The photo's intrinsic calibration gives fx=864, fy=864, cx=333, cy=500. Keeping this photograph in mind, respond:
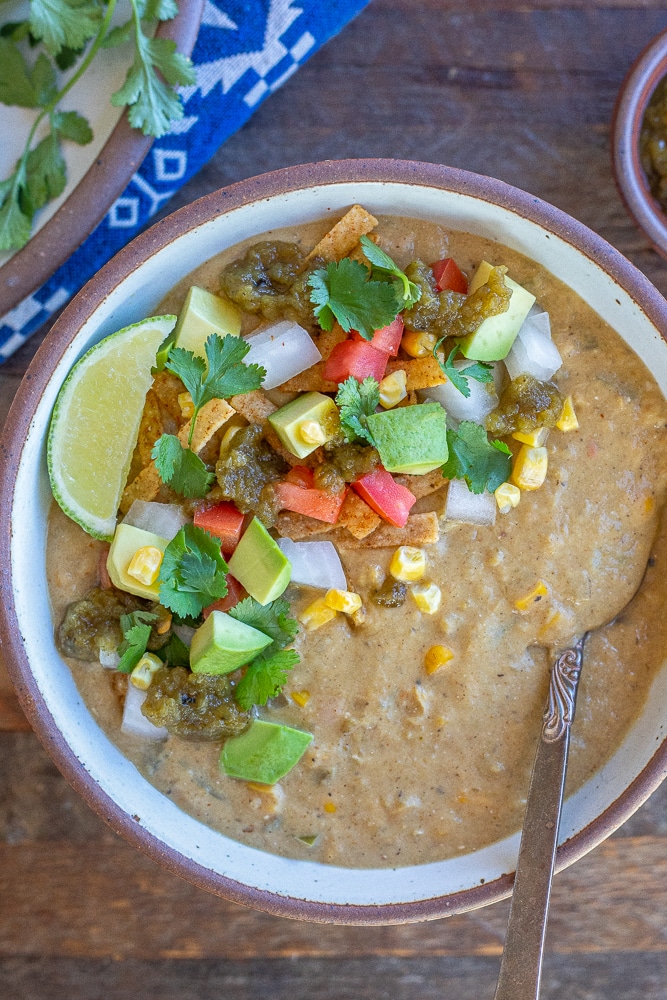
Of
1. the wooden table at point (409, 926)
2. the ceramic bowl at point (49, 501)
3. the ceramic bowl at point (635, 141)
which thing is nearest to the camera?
the ceramic bowl at point (49, 501)

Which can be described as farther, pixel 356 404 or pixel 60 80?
pixel 60 80

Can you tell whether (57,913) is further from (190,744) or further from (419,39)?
(419,39)

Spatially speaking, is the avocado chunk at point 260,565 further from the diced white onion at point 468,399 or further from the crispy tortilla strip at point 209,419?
the diced white onion at point 468,399

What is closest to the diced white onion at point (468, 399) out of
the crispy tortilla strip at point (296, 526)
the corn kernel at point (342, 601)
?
the crispy tortilla strip at point (296, 526)

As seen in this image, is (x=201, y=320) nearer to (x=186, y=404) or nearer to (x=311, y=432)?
(x=186, y=404)

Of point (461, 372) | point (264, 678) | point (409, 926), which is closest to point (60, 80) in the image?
point (461, 372)
